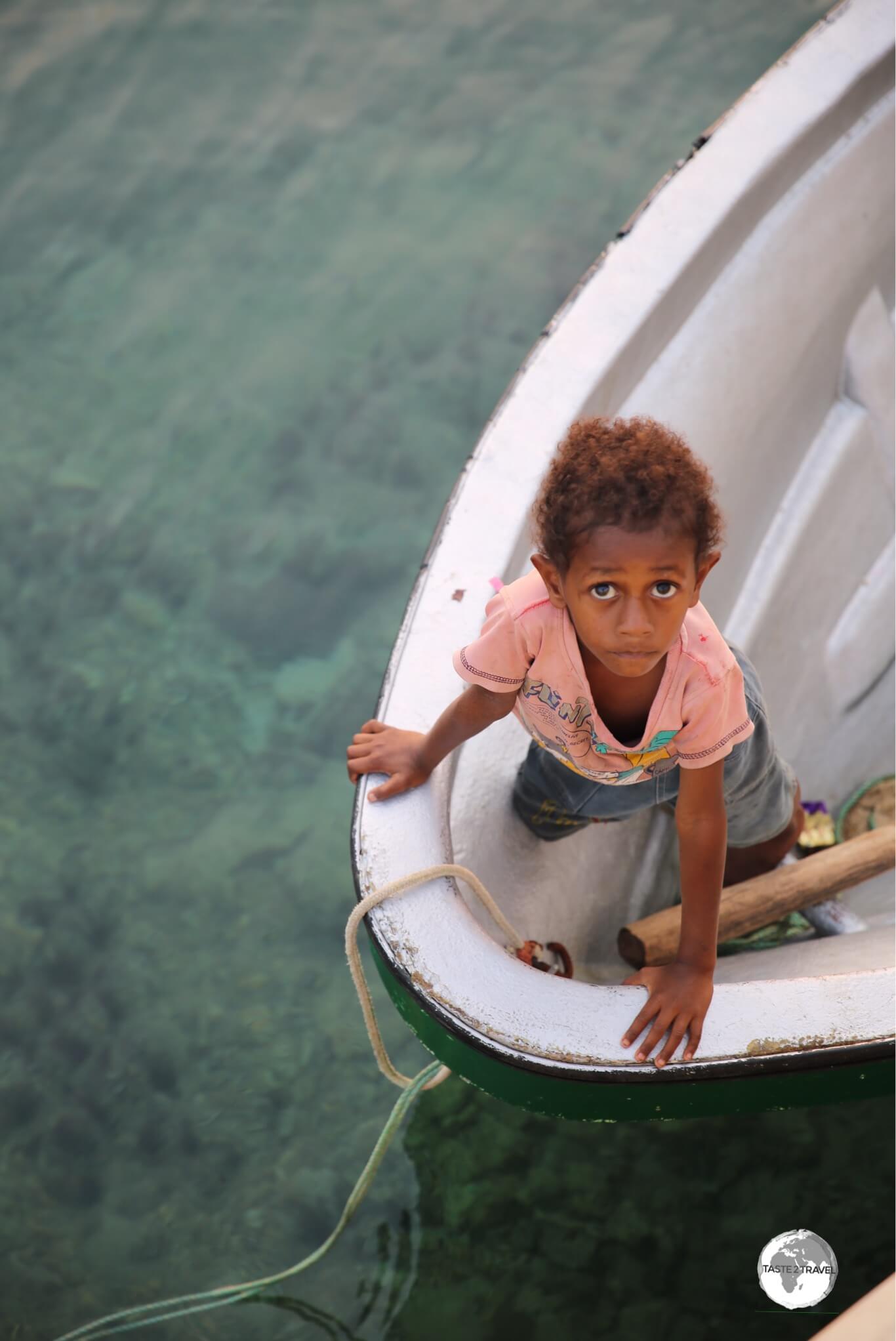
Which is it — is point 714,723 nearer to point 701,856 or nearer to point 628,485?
point 701,856

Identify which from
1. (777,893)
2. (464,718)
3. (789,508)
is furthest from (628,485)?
(789,508)

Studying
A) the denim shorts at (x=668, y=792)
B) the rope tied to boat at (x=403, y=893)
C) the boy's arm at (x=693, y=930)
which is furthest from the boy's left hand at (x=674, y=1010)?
the denim shorts at (x=668, y=792)

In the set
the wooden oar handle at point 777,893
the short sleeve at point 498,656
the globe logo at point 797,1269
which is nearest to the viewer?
the short sleeve at point 498,656

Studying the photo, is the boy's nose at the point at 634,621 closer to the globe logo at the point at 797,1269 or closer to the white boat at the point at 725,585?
the white boat at the point at 725,585

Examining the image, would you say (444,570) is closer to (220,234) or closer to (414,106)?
(220,234)

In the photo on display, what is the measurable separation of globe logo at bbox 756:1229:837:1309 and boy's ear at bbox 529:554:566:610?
120 centimetres

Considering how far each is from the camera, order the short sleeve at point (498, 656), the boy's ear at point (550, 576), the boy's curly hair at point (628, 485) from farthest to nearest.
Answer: the short sleeve at point (498, 656) < the boy's ear at point (550, 576) < the boy's curly hair at point (628, 485)

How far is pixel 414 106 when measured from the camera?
364 cm

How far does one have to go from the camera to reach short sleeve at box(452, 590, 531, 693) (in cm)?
132

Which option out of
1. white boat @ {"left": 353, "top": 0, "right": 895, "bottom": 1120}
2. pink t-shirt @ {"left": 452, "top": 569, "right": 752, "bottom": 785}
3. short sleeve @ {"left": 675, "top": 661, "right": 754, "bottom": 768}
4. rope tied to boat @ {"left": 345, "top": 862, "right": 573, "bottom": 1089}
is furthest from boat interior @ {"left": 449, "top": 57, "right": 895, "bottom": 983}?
short sleeve @ {"left": 675, "top": 661, "right": 754, "bottom": 768}

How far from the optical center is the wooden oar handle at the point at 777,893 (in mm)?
1613

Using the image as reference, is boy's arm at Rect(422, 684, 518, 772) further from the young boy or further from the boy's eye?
the boy's eye

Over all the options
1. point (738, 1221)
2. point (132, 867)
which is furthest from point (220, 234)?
point (738, 1221)

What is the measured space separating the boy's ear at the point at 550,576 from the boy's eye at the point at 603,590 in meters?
0.07
